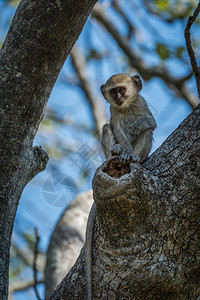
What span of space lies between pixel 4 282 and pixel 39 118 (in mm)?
1353

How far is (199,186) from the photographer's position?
3.23 metres

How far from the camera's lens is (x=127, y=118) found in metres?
6.25

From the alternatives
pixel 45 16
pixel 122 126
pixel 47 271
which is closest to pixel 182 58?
pixel 122 126

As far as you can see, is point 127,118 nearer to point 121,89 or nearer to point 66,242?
point 121,89

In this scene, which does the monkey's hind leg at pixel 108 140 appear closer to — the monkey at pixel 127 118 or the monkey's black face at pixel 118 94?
the monkey at pixel 127 118

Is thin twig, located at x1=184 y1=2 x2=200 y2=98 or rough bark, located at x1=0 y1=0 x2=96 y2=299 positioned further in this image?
thin twig, located at x1=184 y1=2 x2=200 y2=98

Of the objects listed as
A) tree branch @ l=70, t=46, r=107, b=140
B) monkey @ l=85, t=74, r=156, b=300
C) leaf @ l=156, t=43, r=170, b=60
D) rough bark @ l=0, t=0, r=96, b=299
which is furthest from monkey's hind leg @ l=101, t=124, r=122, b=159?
leaf @ l=156, t=43, r=170, b=60

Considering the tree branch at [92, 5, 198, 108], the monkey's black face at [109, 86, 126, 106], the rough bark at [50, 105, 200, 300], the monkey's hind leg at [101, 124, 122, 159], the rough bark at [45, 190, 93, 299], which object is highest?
the tree branch at [92, 5, 198, 108]

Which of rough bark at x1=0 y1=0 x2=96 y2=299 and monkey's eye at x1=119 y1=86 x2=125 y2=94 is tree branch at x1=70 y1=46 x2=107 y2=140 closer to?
monkey's eye at x1=119 y1=86 x2=125 y2=94

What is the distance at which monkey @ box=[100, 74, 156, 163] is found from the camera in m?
5.53

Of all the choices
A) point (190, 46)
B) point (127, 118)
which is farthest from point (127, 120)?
point (190, 46)

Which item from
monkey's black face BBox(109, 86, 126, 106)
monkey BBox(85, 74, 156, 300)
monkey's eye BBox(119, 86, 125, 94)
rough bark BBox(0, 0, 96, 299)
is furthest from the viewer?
monkey's eye BBox(119, 86, 125, 94)

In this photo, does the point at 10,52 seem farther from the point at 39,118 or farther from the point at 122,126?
the point at 122,126

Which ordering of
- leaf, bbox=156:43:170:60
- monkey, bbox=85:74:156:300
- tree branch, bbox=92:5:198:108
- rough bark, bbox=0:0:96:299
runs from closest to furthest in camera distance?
rough bark, bbox=0:0:96:299
monkey, bbox=85:74:156:300
tree branch, bbox=92:5:198:108
leaf, bbox=156:43:170:60
